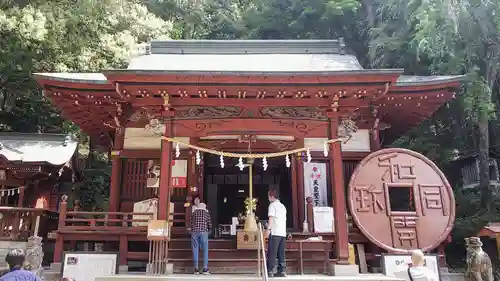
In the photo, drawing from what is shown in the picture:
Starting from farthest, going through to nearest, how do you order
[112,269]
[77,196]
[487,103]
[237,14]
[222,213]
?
[237,14] < [77,196] < [222,213] < [487,103] < [112,269]

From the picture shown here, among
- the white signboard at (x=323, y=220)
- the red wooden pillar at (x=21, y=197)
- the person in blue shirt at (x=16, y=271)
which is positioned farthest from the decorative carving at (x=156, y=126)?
the red wooden pillar at (x=21, y=197)

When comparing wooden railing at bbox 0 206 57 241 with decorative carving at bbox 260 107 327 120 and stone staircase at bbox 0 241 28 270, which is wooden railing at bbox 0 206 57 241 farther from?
decorative carving at bbox 260 107 327 120

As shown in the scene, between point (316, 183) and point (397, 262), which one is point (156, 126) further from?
point (397, 262)

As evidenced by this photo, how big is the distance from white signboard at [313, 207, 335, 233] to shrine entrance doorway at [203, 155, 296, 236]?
2.17 meters

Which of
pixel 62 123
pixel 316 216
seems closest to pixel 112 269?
pixel 316 216

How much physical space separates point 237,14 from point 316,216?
17.1 m

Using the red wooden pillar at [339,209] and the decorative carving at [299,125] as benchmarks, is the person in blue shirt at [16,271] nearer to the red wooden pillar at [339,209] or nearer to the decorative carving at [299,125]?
the red wooden pillar at [339,209]

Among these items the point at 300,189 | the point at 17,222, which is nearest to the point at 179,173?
the point at 300,189

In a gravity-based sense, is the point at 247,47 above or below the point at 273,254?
above

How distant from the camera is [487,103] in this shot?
10.7 m

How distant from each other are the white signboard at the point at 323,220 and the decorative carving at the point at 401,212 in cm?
82

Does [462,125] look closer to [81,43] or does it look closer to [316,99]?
[316,99]

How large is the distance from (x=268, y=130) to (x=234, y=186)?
6.52 meters

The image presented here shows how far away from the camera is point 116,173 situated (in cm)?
1062
